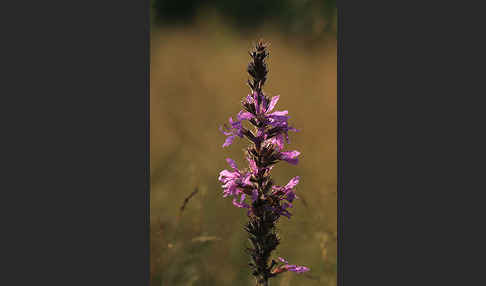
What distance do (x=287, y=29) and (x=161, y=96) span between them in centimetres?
225

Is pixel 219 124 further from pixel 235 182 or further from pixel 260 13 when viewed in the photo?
pixel 235 182

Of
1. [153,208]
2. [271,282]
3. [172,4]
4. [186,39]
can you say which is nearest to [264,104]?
[271,282]

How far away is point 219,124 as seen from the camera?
6281mm

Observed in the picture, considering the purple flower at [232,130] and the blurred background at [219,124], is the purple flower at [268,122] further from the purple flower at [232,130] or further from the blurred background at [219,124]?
the blurred background at [219,124]

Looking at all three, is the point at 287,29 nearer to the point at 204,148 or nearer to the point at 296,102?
the point at 296,102

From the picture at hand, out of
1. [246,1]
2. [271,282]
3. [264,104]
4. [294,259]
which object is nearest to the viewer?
[264,104]

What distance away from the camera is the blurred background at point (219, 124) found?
4.79 metres

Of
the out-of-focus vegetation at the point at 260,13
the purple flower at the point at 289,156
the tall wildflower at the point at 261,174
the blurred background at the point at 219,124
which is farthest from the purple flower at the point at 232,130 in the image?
the out-of-focus vegetation at the point at 260,13

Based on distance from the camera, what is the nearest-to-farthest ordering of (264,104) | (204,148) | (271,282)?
(264,104) → (271,282) → (204,148)

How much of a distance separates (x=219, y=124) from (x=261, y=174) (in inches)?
118

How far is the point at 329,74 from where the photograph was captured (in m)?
6.25

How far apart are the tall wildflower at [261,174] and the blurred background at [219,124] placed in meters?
1.16

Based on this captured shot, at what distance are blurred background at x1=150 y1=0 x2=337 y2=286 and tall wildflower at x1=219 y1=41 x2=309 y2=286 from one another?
1161mm

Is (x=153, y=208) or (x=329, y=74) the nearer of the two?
(x=153, y=208)
